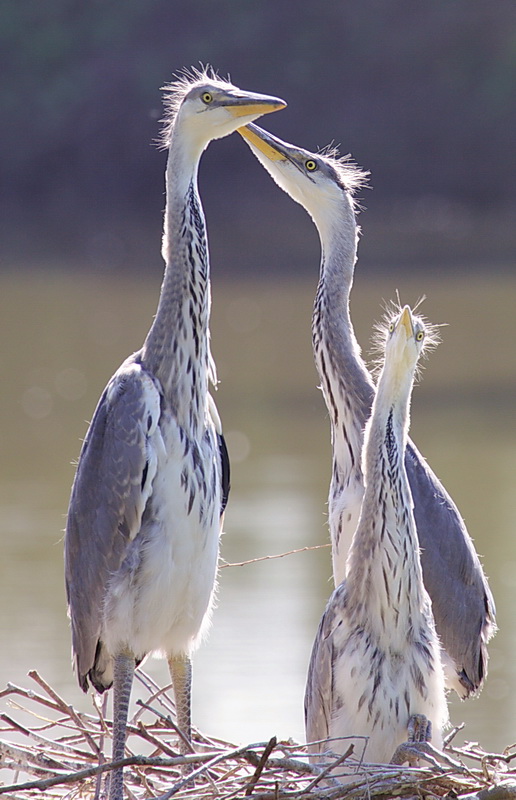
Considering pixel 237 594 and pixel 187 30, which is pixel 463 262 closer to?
pixel 187 30

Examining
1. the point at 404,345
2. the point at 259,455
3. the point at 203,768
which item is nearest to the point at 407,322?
the point at 404,345

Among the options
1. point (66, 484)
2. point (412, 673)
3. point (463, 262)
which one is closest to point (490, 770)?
point (412, 673)

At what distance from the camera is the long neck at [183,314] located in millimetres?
4684

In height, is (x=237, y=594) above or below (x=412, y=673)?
above

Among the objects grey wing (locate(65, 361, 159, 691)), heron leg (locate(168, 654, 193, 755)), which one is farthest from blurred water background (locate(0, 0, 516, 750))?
heron leg (locate(168, 654, 193, 755))

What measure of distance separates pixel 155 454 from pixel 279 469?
8277mm

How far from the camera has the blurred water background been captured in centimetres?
972

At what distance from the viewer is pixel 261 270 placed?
22234 millimetres

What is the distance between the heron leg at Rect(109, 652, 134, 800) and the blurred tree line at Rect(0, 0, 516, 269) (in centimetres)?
2001

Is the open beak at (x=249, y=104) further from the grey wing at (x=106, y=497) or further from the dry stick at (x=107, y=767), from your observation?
the dry stick at (x=107, y=767)

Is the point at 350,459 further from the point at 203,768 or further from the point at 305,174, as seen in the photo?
the point at 203,768

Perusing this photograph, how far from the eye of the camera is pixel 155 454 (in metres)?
4.56

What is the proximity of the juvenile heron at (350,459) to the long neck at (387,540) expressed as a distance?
0.63 m

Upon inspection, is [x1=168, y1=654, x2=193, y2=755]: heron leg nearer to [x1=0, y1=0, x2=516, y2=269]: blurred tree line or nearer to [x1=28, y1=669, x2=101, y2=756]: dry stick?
[x1=28, y1=669, x2=101, y2=756]: dry stick
